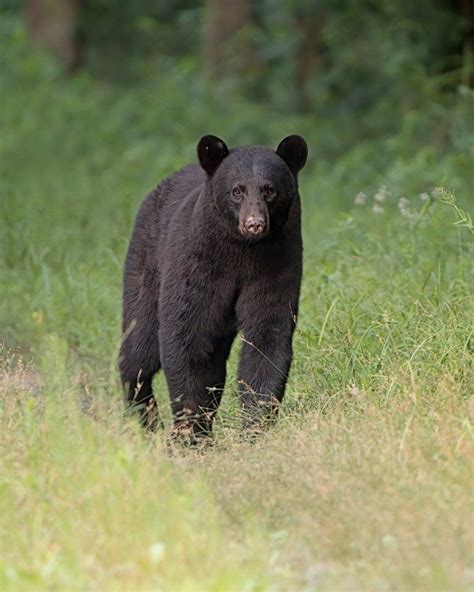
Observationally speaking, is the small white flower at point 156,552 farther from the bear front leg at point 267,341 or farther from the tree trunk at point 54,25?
the tree trunk at point 54,25

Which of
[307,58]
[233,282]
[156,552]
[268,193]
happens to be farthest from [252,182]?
[307,58]

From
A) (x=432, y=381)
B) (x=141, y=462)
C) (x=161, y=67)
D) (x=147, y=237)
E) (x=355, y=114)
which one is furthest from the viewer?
(x=161, y=67)

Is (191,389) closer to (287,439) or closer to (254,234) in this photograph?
(254,234)

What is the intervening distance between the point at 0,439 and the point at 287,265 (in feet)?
6.57

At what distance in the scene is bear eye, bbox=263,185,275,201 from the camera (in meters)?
7.17

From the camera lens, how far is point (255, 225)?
6.93m

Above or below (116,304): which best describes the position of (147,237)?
above

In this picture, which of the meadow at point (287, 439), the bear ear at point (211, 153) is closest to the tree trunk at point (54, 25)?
the meadow at point (287, 439)

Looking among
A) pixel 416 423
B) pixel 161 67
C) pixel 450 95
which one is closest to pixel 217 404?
pixel 416 423

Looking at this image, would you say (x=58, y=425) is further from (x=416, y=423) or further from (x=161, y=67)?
(x=161, y=67)

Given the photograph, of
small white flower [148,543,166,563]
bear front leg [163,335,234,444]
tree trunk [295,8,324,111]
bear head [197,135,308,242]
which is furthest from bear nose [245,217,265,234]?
tree trunk [295,8,324,111]

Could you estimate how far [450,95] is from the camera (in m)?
15.7

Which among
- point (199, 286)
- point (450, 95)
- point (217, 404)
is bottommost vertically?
point (217, 404)

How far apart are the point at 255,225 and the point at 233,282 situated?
47 centimetres
